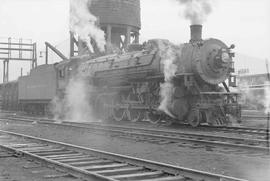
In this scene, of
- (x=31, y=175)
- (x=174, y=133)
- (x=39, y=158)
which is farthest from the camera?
(x=174, y=133)

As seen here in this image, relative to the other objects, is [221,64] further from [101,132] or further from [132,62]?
[101,132]

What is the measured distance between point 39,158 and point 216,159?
3.36 meters

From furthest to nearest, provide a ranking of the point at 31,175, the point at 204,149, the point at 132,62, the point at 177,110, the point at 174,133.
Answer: the point at 132,62 → the point at 177,110 → the point at 174,133 → the point at 204,149 → the point at 31,175

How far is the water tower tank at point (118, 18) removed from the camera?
119 feet

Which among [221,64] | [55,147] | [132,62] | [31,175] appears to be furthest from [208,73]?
[31,175]

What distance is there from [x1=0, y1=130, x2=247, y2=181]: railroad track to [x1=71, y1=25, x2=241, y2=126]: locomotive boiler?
22.8ft

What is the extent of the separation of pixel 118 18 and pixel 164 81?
21544mm

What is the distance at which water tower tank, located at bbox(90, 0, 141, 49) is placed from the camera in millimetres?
36188

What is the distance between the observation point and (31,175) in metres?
6.31

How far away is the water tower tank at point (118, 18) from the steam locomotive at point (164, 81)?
1531cm

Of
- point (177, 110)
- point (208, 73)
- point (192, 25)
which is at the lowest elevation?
point (177, 110)

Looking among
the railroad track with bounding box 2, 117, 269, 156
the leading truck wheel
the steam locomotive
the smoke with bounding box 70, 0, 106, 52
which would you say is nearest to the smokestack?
the steam locomotive

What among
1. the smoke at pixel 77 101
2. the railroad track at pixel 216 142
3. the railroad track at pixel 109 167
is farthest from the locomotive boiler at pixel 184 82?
the railroad track at pixel 109 167

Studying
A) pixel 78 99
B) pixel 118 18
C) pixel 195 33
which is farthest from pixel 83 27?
pixel 195 33
